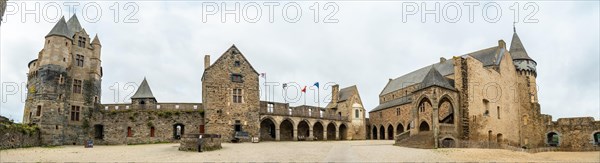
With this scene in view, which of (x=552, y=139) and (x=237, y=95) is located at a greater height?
(x=237, y=95)

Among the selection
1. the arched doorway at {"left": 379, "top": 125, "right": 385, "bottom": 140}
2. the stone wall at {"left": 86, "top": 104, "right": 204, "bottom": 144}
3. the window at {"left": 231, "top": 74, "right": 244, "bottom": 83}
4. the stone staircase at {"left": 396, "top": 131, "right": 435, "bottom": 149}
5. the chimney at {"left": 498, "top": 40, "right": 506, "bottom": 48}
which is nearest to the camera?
the stone staircase at {"left": 396, "top": 131, "right": 435, "bottom": 149}

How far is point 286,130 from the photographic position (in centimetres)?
4200

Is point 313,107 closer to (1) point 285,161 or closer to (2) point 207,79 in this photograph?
(2) point 207,79

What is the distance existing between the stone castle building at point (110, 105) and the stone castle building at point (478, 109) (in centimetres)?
1334

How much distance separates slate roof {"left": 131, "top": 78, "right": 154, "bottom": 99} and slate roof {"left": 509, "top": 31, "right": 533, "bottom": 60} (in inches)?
1477

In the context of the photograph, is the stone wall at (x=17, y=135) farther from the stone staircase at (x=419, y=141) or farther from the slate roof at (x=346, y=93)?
the slate roof at (x=346, y=93)

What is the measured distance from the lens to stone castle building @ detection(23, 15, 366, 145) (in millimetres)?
31672

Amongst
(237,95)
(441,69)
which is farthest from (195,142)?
(441,69)

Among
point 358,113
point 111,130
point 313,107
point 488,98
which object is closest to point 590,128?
point 488,98

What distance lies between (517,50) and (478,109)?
18.1 metres

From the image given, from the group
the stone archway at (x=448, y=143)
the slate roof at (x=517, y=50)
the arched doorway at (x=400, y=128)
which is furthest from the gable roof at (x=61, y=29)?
the slate roof at (x=517, y=50)

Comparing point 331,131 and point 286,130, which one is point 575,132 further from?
point 286,130

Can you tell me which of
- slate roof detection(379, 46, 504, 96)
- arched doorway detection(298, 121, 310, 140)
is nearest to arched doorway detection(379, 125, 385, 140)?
slate roof detection(379, 46, 504, 96)

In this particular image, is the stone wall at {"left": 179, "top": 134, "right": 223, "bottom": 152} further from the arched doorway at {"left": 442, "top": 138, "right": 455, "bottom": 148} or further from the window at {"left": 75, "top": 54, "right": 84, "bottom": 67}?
the window at {"left": 75, "top": 54, "right": 84, "bottom": 67}
